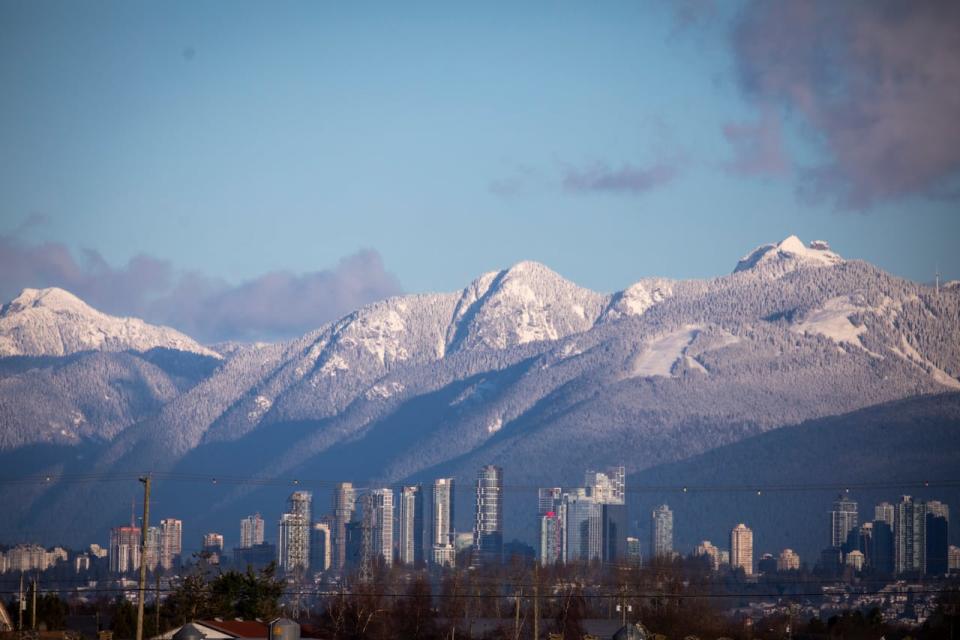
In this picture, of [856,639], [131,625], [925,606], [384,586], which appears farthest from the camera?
[925,606]

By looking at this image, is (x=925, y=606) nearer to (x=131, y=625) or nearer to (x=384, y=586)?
(x=384, y=586)

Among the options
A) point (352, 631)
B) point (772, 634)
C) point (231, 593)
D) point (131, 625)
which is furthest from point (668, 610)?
point (131, 625)

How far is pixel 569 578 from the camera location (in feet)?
549

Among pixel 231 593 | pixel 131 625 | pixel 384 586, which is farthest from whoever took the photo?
pixel 384 586

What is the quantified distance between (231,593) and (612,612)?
42.6 meters

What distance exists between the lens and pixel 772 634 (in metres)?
137

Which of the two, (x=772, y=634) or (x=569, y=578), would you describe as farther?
(x=569, y=578)

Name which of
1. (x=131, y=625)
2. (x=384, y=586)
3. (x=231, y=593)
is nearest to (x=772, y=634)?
(x=384, y=586)

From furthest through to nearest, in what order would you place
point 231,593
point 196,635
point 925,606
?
point 925,606 → point 231,593 → point 196,635

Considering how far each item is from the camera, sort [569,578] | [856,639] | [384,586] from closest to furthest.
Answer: [856,639]
[384,586]
[569,578]

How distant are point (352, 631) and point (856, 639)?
3503 centimetres

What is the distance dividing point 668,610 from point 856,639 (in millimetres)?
13082

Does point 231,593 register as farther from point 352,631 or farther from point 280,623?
point 280,623

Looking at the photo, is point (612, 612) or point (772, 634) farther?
point (612, 612)
